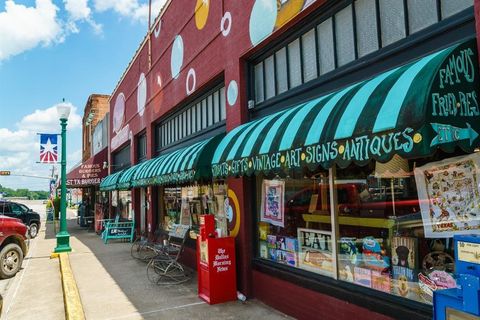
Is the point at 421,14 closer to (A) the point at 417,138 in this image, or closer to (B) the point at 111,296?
(A) the point at 417,138

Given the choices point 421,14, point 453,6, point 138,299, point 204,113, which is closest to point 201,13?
point 204,113

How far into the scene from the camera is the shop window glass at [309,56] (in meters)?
5.74

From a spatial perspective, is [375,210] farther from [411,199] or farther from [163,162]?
[163,162]

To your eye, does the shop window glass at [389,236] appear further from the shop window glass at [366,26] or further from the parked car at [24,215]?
the parked car at [24,215]

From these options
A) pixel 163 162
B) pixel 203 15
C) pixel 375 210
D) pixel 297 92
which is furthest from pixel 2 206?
pixel 375 210

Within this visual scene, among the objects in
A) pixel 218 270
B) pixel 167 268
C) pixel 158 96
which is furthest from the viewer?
pixel 158 96

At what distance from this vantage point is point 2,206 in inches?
→ 733

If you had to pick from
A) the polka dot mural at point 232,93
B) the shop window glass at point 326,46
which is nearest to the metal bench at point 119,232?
the polka dot mural at point 232,93

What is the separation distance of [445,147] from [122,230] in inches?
554

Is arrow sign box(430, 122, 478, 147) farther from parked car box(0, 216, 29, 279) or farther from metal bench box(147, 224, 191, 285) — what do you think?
parked car box(0, 216, 29, 279)

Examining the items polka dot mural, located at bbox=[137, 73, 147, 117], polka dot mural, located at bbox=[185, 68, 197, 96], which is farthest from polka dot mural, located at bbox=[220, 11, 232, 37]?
polka dot mural, located at bbox=[137, 73, 147, 117]

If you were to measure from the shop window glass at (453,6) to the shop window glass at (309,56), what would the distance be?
6.68ft

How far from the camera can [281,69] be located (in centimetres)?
649

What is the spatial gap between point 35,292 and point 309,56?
23.0 ft
